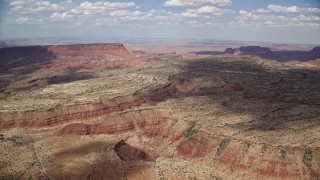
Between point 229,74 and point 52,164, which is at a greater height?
point 229,74

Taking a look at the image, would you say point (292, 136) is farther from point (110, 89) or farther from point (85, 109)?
point (110, 89)

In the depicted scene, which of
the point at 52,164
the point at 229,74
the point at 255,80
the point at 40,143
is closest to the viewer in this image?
the point at 52,164

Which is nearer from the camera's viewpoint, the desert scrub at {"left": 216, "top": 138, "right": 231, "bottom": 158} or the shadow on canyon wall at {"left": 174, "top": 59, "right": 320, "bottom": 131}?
the desert scrub at {"left": 216, "top": 138, "right": 231, "bottom": 158}

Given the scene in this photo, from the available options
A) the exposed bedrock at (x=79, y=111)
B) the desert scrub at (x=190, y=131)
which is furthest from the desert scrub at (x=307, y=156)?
the exposed bedrock at (x=79, y=111)

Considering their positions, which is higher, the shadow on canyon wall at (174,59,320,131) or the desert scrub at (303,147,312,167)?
the shadow on canyon wall at (174,59,320,131)

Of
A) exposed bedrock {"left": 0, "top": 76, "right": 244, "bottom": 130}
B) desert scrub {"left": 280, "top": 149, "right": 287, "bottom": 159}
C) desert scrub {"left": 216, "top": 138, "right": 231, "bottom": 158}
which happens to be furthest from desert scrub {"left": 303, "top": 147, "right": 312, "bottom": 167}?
exposed bedrock {"left": 0, "top": 76, "right": 244, "bottom": 130}

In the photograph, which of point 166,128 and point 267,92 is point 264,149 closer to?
point 166,128

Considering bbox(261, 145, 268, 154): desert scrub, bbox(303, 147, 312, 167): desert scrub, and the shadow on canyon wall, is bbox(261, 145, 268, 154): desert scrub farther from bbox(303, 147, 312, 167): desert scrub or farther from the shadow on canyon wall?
the shadow on canyon wall

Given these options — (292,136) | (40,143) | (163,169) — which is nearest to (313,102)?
(292,136)

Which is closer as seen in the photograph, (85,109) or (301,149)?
(301,149)
